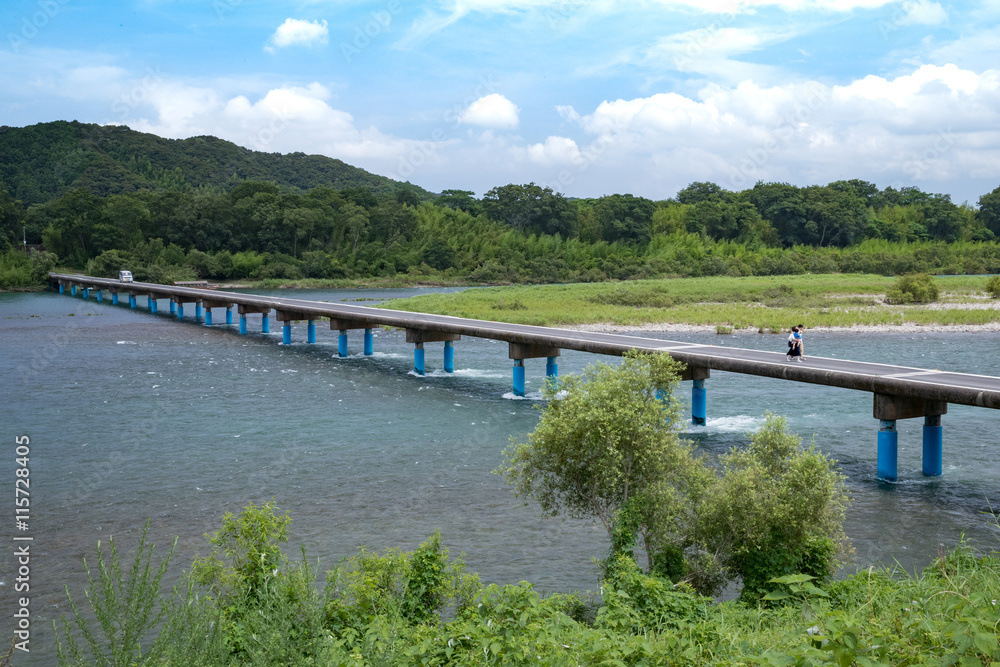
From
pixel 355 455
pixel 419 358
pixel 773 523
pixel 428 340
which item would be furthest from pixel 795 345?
pixel 419 358

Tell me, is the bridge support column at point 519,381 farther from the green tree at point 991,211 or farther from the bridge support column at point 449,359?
the green tree at point 991,211

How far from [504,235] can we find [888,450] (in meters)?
114

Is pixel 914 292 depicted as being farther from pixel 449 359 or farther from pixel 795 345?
pixel 795 345

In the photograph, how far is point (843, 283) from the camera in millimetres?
78625

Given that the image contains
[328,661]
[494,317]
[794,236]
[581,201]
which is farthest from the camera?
[581,201]

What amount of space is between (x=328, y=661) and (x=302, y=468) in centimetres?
1368

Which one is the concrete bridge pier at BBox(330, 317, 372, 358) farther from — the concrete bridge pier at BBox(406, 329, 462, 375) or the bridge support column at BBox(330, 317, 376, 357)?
the concrete bridge pier at BBox(406, 329, 462, 375)

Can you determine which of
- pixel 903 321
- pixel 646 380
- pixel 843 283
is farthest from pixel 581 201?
pixel 646 380

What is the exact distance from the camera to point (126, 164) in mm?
158875

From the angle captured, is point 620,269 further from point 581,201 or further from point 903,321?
point 903,321

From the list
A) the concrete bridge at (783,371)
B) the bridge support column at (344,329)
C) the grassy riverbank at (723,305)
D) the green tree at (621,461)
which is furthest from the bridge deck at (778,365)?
the grassy riverbank at (723,305)

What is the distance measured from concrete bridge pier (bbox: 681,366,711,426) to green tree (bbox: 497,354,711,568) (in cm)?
1166

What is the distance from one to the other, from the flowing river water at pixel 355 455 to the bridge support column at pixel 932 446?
0.33 metres

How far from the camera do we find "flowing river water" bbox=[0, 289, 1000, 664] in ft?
47.8
